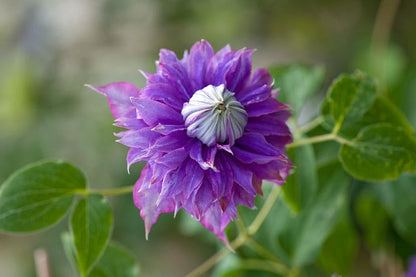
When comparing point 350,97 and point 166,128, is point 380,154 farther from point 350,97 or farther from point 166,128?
point 166,128

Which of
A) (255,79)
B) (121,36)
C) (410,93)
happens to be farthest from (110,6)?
(255,79)

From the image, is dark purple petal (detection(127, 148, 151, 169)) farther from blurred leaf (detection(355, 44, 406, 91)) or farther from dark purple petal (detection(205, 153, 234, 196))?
blurred leaf (detection(355, 44, 406, 91))

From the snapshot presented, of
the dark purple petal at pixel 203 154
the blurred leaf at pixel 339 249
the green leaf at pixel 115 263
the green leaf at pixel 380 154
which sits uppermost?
the dark purple petal at pixel 203 154

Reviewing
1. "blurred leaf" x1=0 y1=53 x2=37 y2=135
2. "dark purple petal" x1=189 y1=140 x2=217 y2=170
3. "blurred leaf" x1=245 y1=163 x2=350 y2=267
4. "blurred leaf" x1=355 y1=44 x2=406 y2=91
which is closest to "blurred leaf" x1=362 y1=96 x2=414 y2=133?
"blurred leaf" x1=245 y1=163 x2=350 y2=267

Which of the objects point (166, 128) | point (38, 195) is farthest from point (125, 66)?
point (166, 128)

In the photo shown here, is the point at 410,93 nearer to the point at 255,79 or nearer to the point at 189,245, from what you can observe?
the point at 255,79

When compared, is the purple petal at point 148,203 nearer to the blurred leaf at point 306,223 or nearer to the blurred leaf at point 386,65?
the blurred leaf at point 306,223

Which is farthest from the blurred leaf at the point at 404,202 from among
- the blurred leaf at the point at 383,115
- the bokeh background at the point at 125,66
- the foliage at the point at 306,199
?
the bokeh background at the point at 125,66
